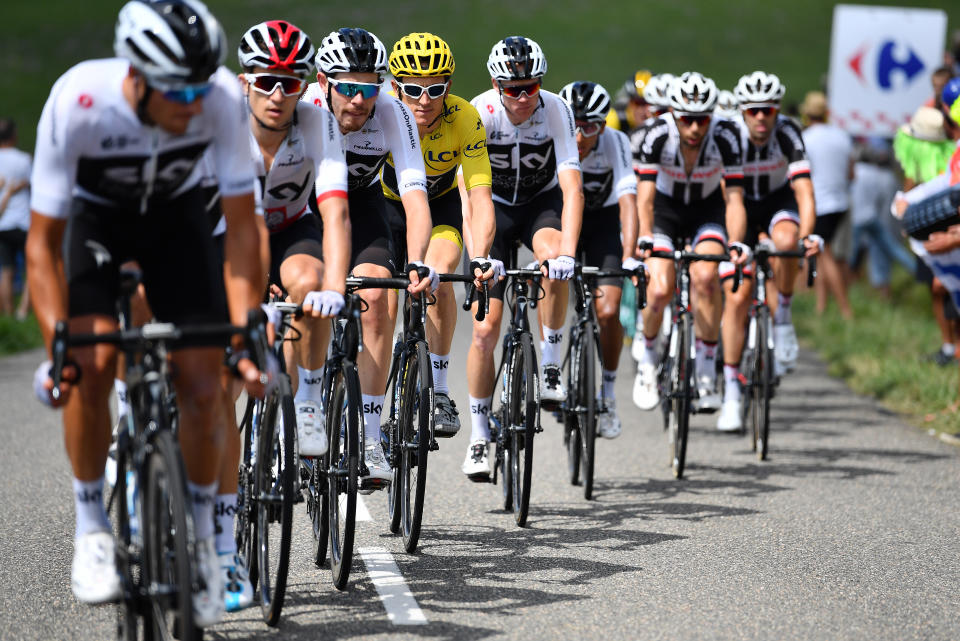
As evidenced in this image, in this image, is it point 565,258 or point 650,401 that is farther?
point 650,401

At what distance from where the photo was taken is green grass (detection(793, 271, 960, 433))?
37.8 ft

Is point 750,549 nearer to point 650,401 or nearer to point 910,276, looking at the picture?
point 650,401

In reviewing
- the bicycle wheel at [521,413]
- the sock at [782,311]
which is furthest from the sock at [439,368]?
the sock at [782,311]

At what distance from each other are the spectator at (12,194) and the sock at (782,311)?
29.4 ft

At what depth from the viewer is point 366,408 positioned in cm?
688

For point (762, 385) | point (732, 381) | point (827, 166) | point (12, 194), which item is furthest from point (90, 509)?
point (12, 194)

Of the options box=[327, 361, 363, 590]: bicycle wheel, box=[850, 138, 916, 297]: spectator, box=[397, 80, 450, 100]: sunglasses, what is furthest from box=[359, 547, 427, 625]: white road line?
box=[850, 138, 916, 297]: spectator

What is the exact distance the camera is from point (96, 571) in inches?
180

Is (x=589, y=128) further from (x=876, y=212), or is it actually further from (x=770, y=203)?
(x=876, y=212)

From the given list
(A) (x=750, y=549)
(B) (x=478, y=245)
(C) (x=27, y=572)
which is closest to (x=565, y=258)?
(B) (x=478, y=245)

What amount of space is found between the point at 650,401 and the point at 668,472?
71 centimetres

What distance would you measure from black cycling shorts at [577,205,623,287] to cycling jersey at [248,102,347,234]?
3355 mm

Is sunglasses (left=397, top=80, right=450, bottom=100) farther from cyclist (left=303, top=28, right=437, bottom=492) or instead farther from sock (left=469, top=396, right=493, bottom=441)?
sock (left=469, top=396, right=493, bottom=441)

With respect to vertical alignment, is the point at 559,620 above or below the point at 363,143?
below
